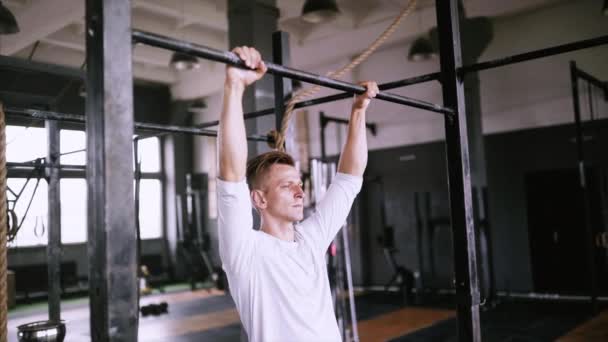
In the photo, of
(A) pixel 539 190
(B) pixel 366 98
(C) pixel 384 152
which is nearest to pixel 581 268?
(A) pixel 539 190

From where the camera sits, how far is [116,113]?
39.6 inches

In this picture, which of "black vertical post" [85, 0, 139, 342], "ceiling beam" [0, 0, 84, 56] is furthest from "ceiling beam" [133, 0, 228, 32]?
"black vertical post" [85, 0, 139, 342]

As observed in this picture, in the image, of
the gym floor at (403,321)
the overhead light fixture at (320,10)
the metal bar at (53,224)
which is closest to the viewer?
the metal bar at (53,224)

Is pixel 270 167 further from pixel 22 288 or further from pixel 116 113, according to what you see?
pixel 22 288

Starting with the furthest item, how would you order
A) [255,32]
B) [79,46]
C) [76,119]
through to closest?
[79,46]
[255,32]
[76,119]

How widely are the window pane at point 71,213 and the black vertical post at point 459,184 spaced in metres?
9.77

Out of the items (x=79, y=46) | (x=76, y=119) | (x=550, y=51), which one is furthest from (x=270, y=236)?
(x=79, y=46)

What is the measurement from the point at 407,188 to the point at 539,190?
208 centimetres

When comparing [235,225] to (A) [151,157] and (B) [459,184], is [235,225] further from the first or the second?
(A) [151,157]

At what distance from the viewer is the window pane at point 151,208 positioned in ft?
38.5

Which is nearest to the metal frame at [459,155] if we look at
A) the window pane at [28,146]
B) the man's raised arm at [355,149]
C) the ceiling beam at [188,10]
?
the man's raised arm at [355,149]

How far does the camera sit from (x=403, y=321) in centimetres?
637

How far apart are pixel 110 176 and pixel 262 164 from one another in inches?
32.7

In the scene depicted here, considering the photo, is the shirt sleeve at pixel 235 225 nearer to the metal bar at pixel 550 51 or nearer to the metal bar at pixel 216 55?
the metal bar at pixel 216 55
